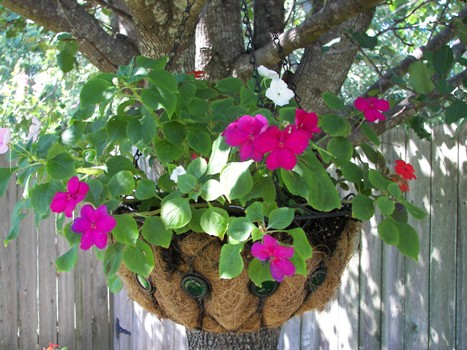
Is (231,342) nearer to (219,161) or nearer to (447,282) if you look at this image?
(219,161)

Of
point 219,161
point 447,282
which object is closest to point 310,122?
point 219,161

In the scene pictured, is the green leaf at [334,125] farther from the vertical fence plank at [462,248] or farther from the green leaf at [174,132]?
the vertical fence plank at [462,248]

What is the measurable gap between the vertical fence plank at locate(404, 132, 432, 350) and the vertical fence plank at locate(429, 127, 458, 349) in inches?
1.1

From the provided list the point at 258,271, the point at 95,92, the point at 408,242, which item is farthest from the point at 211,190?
the point at 408,242

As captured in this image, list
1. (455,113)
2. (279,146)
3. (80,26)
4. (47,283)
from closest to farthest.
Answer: (279,146) < (455,113) < (80,26) < (47,283)

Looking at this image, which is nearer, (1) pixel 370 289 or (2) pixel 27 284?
(1) pixel 370 289

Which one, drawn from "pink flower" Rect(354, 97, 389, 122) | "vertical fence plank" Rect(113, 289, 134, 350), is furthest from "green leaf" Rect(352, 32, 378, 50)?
"vertical fence plank" Rect(113, 289, 134, 350)

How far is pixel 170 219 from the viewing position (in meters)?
0.94

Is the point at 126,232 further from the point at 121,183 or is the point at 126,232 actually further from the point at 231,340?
the point at 231,340

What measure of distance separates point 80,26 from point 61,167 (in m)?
0.87

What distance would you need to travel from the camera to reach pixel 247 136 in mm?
857

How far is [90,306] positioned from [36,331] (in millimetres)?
359

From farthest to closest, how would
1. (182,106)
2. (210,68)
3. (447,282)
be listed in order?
1. (447,282)
2. (210,68)
3. (182,106)

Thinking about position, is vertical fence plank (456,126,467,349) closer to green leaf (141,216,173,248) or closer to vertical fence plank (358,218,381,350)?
vertical fence plank (358,218,381,350)
